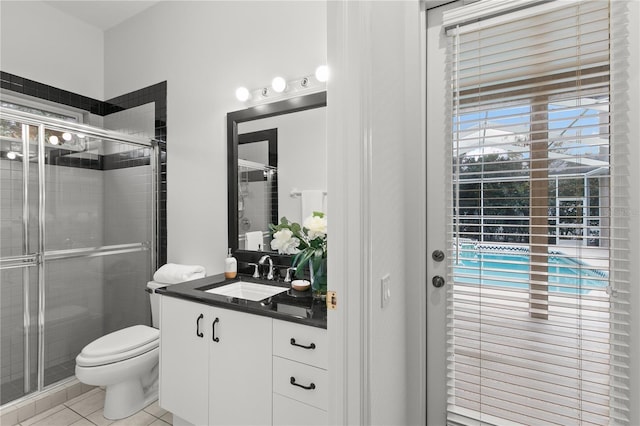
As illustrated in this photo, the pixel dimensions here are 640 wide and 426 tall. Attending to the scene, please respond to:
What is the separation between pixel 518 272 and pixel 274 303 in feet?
3.43

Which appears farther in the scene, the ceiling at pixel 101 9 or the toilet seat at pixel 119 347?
the ceiling at pixel 101 9

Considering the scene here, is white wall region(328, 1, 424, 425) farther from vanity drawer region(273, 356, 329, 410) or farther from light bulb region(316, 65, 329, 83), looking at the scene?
light bulb region(316, 65, 329, 83)

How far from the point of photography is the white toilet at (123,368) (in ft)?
6.20

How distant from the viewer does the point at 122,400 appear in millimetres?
2039

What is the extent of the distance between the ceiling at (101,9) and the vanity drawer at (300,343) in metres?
2.77

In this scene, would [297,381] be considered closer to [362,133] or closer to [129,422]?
[362,133]

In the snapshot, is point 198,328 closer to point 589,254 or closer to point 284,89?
point 284,89

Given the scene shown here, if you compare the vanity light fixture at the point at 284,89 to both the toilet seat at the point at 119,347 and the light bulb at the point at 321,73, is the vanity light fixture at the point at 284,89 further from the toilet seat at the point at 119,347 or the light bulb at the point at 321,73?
the toilet seat at the point at 119,347

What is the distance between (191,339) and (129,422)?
2.66 feet

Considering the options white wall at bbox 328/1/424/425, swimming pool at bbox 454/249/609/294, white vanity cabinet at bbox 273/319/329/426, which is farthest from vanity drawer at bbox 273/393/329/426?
swimming pool at bbox 454/249/609/294

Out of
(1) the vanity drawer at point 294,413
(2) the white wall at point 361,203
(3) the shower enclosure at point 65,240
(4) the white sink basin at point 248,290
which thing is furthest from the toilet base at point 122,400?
(2) the white wall at point 361,203

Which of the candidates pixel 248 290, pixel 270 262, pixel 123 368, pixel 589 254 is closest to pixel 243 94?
pixel 270 262

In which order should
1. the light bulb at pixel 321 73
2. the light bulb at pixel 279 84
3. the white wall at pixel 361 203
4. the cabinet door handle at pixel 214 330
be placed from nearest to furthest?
the white wall at pixel 361 203 < the cabinet door handle at pixel 214 330 < the light bulb at pixel 321 73 < the light bulb at pixel 279 84

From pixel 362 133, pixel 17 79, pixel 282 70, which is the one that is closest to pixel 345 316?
pixel 362 133
